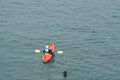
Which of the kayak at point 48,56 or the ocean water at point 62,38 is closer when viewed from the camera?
the ocean water at point 62,38

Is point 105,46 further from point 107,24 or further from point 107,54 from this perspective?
point 107,24

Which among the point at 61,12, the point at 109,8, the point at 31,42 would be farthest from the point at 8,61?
the point at 109,8

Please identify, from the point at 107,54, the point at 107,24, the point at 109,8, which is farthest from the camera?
the point at 109,8

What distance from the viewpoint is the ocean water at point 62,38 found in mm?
92062

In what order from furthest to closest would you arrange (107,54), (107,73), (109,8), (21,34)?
1. (109,8)
2. (21,34)
3. (107,54)
4. (107,73)

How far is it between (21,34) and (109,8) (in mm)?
32512

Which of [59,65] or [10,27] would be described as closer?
[59,65]

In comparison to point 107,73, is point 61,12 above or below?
above

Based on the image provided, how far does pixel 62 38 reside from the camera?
106500mm

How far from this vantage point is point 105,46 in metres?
103

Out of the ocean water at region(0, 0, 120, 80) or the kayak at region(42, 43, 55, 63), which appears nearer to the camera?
the ocean water at region(0, 0, 120, 80)

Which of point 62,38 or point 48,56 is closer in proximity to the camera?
point 48,56

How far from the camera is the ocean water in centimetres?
9206

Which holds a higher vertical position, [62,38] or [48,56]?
[62,38]
